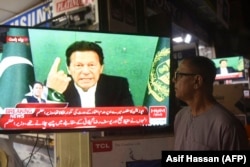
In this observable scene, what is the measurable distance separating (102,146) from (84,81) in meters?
0.43

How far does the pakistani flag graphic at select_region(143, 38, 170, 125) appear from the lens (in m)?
2.23

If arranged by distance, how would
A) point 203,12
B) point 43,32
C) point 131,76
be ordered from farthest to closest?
point 203,12, point 131,76, point 43,32

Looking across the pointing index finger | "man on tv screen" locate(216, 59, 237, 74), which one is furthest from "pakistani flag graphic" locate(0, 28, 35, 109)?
"man on tv screen" locate(216, 59, 237, 74)

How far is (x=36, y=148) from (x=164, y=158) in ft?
4.65

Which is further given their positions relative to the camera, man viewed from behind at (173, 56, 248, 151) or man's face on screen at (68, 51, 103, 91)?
man's face on screen at (68, 51, 103, 91)

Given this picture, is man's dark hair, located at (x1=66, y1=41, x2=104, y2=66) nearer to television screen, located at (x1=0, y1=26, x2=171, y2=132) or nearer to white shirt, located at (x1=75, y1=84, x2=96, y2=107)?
television screen, located at (x1=0, y1=26, x2=171, y2=132)

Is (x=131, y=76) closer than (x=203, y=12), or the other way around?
(x=131, y=76)

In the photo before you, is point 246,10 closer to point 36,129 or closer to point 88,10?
point 88,10

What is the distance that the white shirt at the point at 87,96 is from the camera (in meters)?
2.02

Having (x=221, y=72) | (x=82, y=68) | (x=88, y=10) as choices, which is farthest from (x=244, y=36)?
(x=82, y=68)

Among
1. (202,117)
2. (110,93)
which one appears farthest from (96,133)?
(202,117)

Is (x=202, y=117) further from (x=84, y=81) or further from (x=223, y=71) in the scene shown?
(x=223, y=71)

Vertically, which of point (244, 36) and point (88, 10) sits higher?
point (244, 36)

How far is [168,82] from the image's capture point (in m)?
2.32
